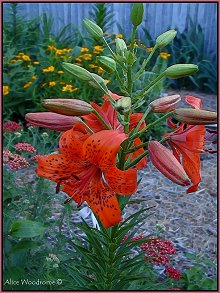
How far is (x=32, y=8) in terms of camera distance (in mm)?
5449

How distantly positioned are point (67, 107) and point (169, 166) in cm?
27

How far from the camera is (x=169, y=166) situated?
1.18 meters

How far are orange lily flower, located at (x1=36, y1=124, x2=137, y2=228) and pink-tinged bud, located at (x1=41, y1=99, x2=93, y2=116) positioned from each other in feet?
0.16

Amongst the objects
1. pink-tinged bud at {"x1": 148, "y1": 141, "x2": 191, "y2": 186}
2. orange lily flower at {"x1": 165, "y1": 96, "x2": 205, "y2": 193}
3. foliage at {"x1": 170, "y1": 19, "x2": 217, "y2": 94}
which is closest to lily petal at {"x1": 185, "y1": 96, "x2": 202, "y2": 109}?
orange lily flower at {"x1": 165, "y1": 96, "x2": 205, "y2": 193}

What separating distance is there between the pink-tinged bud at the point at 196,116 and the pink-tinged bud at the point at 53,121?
0.25 meters

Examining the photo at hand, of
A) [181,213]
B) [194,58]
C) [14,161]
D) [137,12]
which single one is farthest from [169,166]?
[194,58]

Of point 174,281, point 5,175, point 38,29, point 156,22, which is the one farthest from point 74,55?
point 174,281

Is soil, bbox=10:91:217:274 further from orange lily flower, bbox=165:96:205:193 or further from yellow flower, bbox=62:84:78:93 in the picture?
orange lily flower, bbox=165:96:205:193

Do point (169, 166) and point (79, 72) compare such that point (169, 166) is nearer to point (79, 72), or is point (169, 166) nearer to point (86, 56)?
point (79, 72)

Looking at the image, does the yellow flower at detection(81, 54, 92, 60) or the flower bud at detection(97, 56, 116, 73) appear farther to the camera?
the yellow flower at detection(81, 54, 92, 60)

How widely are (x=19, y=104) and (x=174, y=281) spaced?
213 cm

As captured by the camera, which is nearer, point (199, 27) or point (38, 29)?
point (38, 29)

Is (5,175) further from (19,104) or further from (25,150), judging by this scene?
(19,104)

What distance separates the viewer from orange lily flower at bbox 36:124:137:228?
1.21 metres
